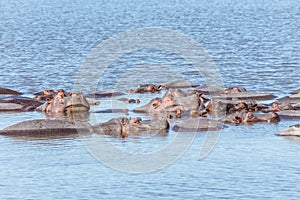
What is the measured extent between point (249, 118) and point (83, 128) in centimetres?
324

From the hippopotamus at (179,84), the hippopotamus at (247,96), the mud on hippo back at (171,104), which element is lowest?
the mud on hippo back at (171,104)

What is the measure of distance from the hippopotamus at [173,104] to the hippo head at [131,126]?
2235mm

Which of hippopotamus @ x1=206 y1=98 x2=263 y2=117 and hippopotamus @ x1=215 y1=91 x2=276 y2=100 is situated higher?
hippopotamus @ x1=215 y1=91 x2=276 y2=100

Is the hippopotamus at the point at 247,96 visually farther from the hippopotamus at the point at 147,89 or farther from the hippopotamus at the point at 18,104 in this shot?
the hippopotamus at the point at 18,104

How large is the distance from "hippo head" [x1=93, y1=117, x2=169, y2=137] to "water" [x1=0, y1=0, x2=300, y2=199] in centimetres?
39

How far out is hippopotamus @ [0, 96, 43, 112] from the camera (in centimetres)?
2044

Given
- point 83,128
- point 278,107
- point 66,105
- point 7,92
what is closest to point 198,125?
point 83,128

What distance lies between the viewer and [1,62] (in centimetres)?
3119

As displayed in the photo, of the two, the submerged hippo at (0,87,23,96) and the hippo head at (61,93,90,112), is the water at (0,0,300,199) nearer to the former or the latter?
the hippo head at (61,93,90,112)

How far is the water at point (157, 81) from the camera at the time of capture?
Result: 13.2 meters

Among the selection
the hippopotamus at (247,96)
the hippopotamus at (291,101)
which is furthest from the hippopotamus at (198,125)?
the hippopotamus at (247,96)

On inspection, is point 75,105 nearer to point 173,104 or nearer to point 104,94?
point 173,104

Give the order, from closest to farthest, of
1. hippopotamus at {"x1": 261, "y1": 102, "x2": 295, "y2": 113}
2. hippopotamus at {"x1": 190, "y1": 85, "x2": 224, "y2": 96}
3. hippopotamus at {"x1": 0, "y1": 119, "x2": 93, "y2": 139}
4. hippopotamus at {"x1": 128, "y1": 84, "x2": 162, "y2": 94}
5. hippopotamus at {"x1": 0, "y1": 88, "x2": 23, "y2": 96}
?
hippopotamus at {"x1": 0, "y1": 119, "x2": 93, "y2": 139} → hippopotamus at {"x1": 261, "y1": 102, "x2": 295, "y2": 113} → hippopotamus at {"x1": 190, "y1": 85, "x2": 224, "y2": 96} → hippopotamus at {"x1": 0, "y1": 88, "x2": 23, "y2": 96} → hippopotamus at {"x1": 128, "y1": 84, "x2": 162, "y2": 94}

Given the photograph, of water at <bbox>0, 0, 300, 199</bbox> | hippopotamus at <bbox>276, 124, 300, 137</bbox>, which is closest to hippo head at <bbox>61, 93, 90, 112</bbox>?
water at <bbox>0, 0, 300, 199</bbox>
